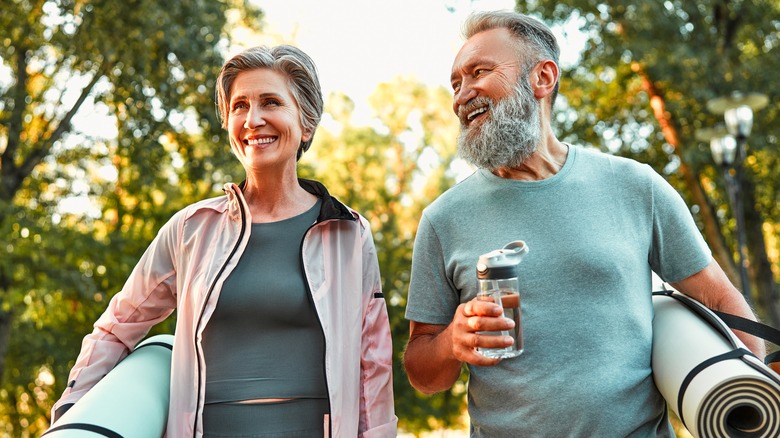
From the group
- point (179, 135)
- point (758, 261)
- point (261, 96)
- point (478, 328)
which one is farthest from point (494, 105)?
point (758, 261)

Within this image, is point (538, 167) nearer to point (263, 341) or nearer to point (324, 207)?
point (324, 207)

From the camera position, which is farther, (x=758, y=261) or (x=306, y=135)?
(x=758, y=261)

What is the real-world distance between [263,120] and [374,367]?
87 centimetres

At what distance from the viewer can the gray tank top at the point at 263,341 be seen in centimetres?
262

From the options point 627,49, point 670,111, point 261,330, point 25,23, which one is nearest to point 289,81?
point 261,330

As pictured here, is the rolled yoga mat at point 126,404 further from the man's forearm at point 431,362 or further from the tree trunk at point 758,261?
the tree trunk at point 758,261

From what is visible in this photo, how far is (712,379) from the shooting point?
226cm

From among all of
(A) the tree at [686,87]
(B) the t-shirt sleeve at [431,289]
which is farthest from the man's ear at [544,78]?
(A) the tree at [686,87]

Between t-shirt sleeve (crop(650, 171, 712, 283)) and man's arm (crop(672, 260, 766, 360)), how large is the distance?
0.04 metres

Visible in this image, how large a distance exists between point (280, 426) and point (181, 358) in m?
0.38

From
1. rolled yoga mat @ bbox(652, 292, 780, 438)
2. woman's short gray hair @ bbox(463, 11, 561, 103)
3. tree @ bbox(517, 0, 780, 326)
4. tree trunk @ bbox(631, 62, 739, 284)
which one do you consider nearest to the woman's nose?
woman's short gray hair @ bbox(463, 11, 561, 103)

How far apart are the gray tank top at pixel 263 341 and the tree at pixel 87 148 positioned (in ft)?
23.1

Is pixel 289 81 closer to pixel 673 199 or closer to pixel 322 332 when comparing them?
pixel 322 332

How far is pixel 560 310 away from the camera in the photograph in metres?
2.50
